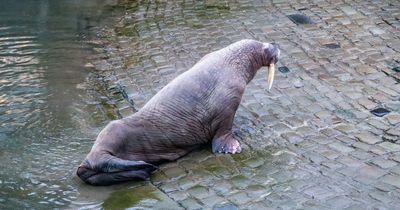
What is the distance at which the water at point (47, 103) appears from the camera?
641 cm

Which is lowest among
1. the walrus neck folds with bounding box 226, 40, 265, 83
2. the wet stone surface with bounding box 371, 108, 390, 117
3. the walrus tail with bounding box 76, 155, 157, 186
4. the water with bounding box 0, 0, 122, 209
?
the wet stone surface with bounding box 371, 108, 390, 117

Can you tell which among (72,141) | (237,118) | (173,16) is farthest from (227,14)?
(72,141)

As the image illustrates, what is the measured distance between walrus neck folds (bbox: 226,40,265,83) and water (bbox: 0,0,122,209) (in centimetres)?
170

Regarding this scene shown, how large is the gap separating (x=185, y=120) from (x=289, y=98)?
175 centimetres

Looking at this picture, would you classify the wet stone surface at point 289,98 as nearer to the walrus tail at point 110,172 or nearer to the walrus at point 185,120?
the walrus at point 185,120

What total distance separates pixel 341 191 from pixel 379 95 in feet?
8.24

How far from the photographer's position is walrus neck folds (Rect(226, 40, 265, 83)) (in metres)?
7.35

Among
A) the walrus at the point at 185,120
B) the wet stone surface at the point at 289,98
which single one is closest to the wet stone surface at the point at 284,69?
the wet stone surface at the point at 289,98

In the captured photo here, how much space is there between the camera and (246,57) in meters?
7.46

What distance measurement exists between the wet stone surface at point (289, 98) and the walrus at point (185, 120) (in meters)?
0.15

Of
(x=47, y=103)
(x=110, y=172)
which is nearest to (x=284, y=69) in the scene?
(x=47, y=103)

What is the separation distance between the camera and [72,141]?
7.35 m

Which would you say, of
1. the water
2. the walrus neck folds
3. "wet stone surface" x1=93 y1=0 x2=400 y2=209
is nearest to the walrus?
the walrus neck folds

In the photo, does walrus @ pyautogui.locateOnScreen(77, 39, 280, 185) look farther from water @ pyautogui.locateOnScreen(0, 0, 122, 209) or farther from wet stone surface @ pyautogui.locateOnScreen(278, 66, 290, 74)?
wet stone surface @ pyautogui.locateOnScreen(278, 66, 290, 74)
